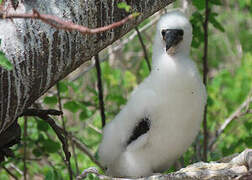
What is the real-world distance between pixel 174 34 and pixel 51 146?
1.30 meters

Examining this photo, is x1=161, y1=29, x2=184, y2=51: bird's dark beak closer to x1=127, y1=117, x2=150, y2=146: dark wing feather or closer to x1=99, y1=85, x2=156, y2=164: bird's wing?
x1=99, y1=85, x2=156, y2=164: bird's wing

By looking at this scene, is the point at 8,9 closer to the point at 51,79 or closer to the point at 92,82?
the point at 51,79

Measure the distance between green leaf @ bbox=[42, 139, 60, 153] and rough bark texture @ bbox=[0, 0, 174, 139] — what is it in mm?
1485

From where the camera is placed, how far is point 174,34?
3521 millimetres

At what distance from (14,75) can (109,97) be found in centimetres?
181

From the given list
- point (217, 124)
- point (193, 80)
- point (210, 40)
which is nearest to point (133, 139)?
point (193, 80)

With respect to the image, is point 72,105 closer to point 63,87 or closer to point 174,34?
point 63,87

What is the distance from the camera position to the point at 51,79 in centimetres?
235

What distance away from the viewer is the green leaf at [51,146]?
12.5 ft

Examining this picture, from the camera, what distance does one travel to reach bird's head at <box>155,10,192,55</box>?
3512 millimetres

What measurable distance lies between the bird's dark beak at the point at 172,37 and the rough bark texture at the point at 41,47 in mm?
1068

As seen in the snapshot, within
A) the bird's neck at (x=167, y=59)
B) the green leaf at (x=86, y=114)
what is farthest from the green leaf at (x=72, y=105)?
the bird's neck at (x=167, y=59)

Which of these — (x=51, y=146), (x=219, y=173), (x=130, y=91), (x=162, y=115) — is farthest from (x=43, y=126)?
(x=130, y=91)

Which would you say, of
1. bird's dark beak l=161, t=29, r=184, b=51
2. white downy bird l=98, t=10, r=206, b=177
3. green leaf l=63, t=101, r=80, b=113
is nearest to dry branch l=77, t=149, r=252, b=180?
white downy bird l=98, t=10, r=206, b=177
